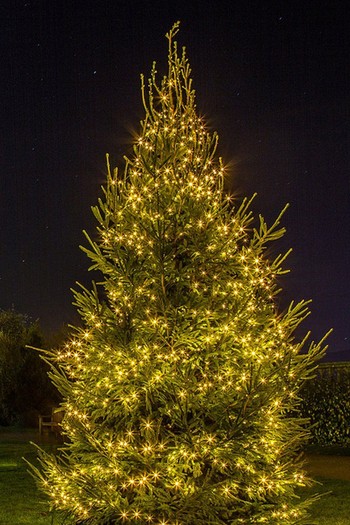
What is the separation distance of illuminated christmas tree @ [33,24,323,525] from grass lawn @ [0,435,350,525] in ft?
5.00

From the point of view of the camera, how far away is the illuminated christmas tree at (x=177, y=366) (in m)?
6.45

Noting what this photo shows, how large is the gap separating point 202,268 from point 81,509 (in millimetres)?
2527

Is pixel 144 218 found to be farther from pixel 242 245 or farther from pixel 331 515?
pixel 331 515

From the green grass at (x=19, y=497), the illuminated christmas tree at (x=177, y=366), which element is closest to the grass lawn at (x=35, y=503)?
the green grass at (x=19, y=497)

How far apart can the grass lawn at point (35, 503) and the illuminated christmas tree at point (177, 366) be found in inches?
60.1

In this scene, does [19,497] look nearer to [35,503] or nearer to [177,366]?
[35,503]

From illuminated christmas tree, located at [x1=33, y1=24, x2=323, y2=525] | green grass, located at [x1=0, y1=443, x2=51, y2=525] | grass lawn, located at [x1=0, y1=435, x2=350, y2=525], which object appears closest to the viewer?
illuminated christmas tree, located at [x1=33, y1=24, x2=323, y2=525]

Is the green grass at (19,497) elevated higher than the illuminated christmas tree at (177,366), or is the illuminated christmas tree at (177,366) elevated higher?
the illuminated christmas tree at (177,366)

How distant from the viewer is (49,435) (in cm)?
2403

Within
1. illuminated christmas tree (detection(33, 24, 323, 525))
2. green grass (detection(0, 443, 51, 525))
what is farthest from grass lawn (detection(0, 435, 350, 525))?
illuminated christmas tree (detection(33, 24, 323, 525))

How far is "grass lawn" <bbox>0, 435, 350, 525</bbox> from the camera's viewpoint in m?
10.0

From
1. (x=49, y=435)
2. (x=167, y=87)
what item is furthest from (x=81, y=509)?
(x=49, y=435)

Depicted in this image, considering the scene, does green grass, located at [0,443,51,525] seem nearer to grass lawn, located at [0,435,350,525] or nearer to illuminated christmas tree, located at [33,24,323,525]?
grass lawn, located at [0,435,350,525]

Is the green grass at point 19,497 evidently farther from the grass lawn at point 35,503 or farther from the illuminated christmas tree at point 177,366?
the illuminated christmas tree at point 177,366
